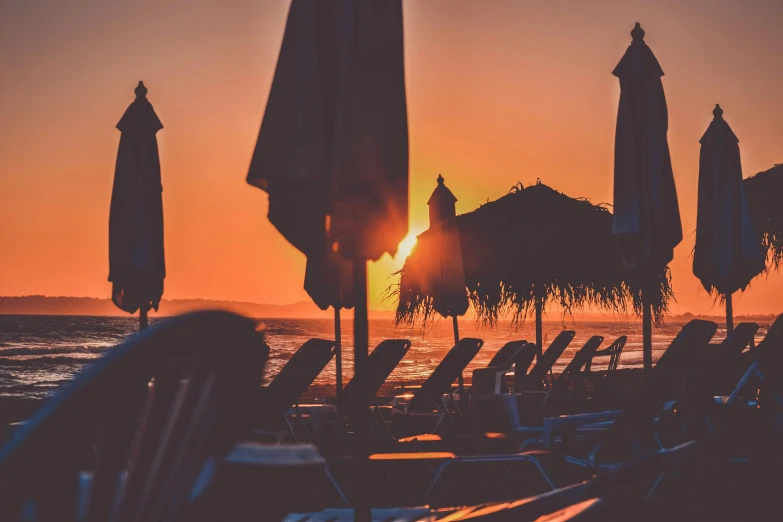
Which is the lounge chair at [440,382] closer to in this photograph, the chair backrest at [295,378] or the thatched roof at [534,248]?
the chair backrest at [295,378]

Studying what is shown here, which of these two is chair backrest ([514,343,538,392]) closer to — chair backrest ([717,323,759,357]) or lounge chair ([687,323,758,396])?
lounge chair ([687,323,758,396])

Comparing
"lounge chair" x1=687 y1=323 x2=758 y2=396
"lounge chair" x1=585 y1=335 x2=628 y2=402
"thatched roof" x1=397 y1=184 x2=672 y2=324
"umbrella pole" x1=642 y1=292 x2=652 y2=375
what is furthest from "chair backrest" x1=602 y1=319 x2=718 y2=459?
"thatched roof" x1=397 y1=184 x2=672 y2=324

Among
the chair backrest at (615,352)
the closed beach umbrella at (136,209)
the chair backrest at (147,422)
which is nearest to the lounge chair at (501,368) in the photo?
the chair backrest at (615,352)

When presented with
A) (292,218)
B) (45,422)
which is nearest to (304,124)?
(292,218)

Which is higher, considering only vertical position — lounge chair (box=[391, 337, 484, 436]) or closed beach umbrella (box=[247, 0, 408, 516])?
closed beach umbrella (box=[247, 0, 408, 516])

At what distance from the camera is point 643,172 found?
637 centimetres

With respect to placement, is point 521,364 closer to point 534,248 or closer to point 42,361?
point 534,248

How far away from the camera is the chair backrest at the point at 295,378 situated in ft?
22.9

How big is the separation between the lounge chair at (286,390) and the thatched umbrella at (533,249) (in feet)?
19.2

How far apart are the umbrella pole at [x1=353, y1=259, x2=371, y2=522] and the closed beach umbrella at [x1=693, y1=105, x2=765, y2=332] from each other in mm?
5507

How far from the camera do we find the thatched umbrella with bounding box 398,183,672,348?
522 inches

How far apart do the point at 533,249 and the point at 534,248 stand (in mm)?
23

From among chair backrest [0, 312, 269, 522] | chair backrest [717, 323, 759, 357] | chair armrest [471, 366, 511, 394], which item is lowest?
chair armrest [471, 366, 511, 394]

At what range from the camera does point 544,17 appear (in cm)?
1431
